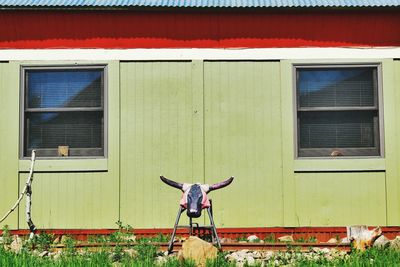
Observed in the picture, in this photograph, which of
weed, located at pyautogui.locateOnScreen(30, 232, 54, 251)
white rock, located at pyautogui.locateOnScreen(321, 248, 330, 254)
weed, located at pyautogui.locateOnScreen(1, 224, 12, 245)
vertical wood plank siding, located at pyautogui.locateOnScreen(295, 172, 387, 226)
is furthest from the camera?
vertical wood plank siding, located at pyautogui.locateOnScreen(295, 172, 387, 226)

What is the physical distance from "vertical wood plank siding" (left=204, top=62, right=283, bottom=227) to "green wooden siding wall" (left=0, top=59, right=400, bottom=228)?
0.01m

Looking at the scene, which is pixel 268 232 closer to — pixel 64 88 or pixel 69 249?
pixel 69 249

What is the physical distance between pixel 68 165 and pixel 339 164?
3988 mm

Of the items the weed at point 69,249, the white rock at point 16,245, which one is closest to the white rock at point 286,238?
the weed at point 69,249

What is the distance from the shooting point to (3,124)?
30.0 ft

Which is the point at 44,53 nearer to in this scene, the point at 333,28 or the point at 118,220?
the point at 118,220

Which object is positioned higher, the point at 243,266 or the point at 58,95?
the point at 58,95

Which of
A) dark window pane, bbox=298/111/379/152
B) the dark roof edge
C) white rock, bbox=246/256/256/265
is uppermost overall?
the dark roof edge

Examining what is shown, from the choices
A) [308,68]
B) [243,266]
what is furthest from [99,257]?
[308,68]

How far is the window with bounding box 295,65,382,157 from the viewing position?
925 centimetres

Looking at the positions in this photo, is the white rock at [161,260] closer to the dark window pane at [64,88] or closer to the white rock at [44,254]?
the white rock at [44,254]

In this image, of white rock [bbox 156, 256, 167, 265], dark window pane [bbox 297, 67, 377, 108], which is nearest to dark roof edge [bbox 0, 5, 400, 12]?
dark window pane [bbox 297, 67, 377, 108]

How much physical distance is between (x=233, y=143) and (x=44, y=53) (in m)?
3.13

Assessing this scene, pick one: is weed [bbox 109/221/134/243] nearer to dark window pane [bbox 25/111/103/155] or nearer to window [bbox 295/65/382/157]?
dark window pane [bbox 25/111/103/155]
